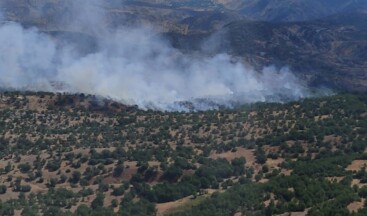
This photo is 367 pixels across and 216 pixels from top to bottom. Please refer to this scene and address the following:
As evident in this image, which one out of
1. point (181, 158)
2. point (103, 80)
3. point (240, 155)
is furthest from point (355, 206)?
point (103, 80)

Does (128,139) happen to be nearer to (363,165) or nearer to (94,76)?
(363,165)

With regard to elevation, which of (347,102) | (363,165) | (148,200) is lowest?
(148,200)

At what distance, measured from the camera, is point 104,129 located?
368ft

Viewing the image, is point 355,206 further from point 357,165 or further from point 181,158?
point 181,158

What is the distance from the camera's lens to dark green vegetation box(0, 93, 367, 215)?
67750 millimetres

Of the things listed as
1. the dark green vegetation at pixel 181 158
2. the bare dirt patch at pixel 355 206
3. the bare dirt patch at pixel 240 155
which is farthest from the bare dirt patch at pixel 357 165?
the bare dirt patch at pixel 355 206

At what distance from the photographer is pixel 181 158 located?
3647 inches

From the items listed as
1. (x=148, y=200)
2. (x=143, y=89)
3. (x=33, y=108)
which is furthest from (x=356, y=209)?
(x=143, y=89)

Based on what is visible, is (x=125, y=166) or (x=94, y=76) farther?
(x=94, y=76)

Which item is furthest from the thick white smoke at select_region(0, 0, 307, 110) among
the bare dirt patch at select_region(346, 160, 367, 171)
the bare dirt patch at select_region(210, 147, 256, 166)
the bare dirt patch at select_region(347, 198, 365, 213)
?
the bare dirt patch at select_region(347, 198, 365, 213)

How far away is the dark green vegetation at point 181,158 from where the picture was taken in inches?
2667

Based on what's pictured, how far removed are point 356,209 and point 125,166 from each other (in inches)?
1657

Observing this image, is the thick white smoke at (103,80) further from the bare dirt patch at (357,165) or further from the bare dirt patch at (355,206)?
the bare dirt patch at (355,206)

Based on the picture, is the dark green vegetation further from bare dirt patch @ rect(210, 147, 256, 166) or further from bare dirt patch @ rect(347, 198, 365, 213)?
bare dirt patch @ rect(210, 147, 256, 166)
